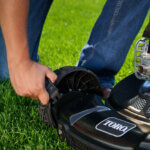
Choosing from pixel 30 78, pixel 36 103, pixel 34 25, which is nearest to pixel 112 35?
pixel 34 25

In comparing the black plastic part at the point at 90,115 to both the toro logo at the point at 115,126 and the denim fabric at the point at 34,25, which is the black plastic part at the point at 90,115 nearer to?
the toro logo at the point at 115,126

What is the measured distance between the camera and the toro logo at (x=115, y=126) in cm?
121

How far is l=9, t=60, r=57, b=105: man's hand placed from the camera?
4.01 feet

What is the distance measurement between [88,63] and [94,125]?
0.86m

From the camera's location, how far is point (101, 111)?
4.48 feet

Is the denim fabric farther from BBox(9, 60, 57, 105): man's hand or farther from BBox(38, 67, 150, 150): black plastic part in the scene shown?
BBox(9, 60, 57, 105): man's hand

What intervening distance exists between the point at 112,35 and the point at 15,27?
95 centimetres

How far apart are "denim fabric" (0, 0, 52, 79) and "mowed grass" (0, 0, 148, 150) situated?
20 centimetres

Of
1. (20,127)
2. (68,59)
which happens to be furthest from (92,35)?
(20,127)

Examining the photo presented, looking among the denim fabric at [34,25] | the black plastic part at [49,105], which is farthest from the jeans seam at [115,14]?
the black plastic part at [49,105]

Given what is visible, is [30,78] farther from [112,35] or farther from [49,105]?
[112,35]

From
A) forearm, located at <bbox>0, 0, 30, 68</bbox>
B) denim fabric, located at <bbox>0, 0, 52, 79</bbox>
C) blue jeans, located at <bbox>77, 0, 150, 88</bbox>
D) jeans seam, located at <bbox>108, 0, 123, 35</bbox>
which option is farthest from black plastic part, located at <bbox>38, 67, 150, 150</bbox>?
denim fabric, located at <bbox>0, 0, 52, 79</bbox>

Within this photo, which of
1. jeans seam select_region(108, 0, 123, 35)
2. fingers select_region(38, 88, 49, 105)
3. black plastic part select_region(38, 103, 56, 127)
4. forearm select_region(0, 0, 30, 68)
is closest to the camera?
forearm select_region(0, 0, 30, 68)

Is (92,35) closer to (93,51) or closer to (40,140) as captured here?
(93,51)
